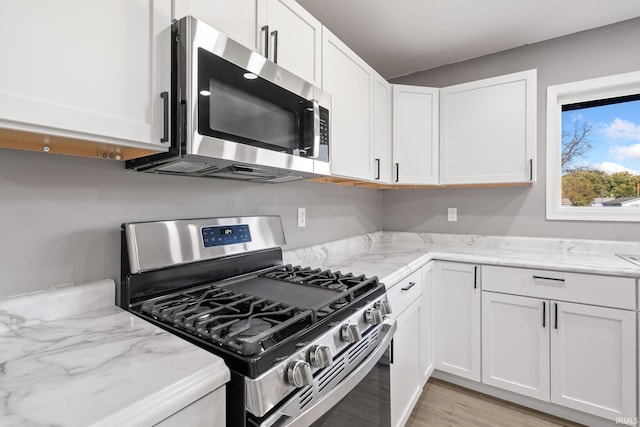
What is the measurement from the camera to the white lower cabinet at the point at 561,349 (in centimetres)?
164

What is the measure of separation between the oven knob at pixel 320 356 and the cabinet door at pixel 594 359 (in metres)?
1.66

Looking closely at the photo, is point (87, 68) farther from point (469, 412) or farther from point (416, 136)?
point (469, 412)

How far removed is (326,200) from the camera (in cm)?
215

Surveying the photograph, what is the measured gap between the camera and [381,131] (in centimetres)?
222

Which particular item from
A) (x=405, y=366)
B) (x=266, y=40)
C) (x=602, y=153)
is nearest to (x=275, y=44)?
(x=266, y=40)

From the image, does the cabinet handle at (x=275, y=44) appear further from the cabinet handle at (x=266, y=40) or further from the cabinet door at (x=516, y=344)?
the cabinet door at (x=516, y=344)

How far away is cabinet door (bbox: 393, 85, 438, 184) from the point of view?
239 cm

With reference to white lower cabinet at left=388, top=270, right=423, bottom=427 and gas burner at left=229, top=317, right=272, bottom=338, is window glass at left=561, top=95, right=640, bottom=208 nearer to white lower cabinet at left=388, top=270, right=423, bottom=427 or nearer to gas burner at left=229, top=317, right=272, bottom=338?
white lower cabinet at left=388, top=270, right=423, bottom=427

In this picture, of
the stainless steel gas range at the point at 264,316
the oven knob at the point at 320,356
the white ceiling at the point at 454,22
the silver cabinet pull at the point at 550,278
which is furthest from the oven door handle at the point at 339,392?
the white ceiling at the point at 454,22

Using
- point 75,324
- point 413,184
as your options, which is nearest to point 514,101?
point 413,184

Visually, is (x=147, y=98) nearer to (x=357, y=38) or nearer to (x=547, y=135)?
(x=357, y=38)

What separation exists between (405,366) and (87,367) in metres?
1.46

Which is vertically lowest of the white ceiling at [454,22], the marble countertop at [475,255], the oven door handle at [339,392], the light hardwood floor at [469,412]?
the light hardwood floor at [469,412]

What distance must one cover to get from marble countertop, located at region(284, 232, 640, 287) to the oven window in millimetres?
764
